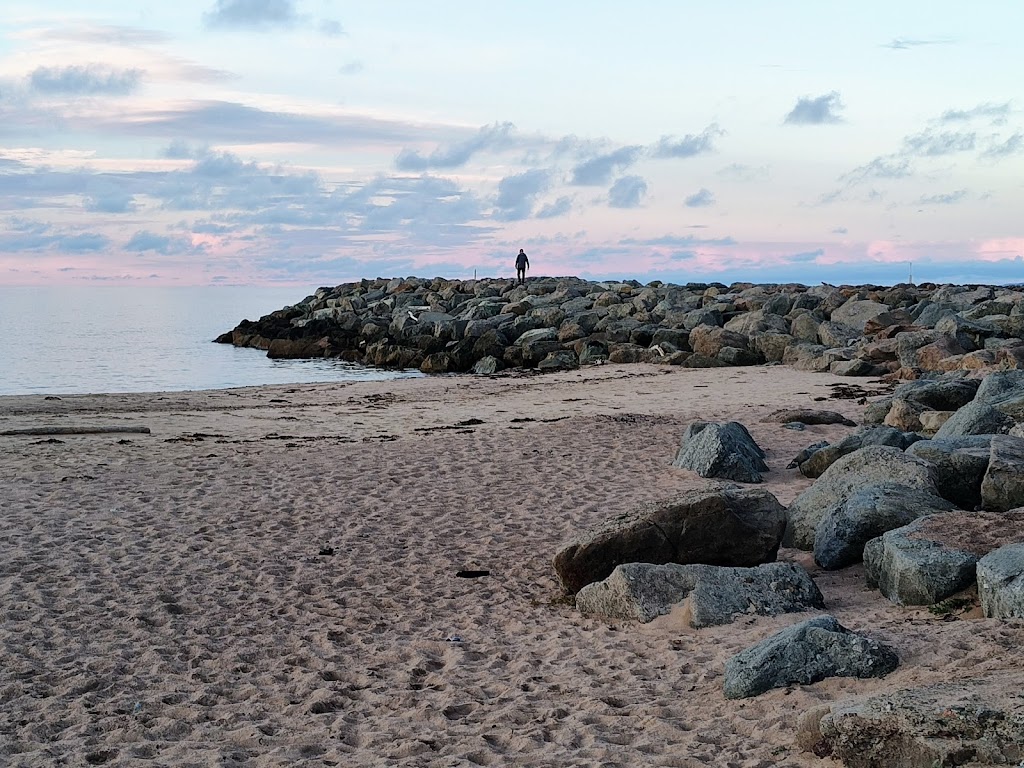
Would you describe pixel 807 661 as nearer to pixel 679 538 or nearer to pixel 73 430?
pixel 679 538

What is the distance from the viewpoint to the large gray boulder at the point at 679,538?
315 inches

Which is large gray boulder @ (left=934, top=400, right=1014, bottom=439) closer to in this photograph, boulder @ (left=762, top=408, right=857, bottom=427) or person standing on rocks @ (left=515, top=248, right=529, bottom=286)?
boulder @ (left=762, top=408, right=857, bottom=427)

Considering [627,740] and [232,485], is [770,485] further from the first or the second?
[627,740]

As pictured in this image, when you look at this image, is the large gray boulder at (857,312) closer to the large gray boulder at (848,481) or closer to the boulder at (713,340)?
the boulder at (713,340)

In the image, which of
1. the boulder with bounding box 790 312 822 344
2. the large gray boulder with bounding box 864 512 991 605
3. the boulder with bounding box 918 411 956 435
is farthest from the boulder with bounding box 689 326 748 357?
the large gray boulder with bounding box 864 512 991 605

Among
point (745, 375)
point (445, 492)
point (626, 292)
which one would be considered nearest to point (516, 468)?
point (445, 492)

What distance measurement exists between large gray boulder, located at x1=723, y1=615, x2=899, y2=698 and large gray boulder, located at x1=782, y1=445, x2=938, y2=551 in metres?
2.89

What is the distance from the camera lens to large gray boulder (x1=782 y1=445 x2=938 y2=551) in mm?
8523

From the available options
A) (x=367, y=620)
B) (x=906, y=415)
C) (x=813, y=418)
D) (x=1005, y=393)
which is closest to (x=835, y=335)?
(x=813, y=418)

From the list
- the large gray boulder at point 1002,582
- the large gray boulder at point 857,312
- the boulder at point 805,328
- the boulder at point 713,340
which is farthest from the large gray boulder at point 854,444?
the large gray boulder at point 857,312

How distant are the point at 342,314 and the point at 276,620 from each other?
35.6 meters

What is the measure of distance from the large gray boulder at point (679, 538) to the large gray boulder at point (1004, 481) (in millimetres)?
1608

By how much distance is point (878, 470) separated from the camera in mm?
8836

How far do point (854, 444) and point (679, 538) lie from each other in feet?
13.3
